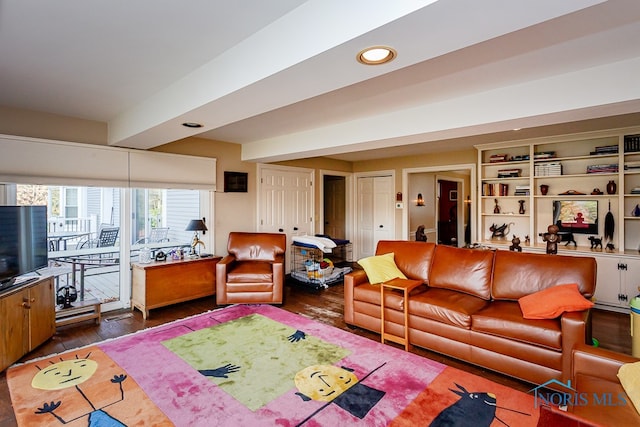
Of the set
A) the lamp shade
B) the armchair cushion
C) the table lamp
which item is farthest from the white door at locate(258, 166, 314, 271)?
the armchair cushion

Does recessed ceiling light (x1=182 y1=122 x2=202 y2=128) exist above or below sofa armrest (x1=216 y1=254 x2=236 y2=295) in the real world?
above

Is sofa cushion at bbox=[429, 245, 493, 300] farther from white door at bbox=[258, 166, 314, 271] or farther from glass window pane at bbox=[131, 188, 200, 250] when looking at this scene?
glass window pane at bbox=[131, 188, 200, 250]

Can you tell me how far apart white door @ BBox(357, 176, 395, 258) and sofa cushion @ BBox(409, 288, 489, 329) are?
3.68 m

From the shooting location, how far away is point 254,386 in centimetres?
235

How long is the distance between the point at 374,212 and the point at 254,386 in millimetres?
5173

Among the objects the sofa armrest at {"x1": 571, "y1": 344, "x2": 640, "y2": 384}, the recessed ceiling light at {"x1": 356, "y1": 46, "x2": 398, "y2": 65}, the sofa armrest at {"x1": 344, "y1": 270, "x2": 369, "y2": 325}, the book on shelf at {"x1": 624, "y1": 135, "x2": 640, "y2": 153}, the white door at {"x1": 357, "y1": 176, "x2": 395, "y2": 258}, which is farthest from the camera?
the white door at {"x1": 357, "y1": 176, "x2": 395, "y2": 258}

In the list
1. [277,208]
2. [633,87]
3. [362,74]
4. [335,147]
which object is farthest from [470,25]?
[277,208]

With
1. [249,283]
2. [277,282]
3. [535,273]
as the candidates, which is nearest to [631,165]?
[535,273]

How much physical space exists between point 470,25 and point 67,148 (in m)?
4.21

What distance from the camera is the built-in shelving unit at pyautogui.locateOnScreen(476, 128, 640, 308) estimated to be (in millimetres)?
4074

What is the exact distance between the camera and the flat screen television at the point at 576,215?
453 centimetres

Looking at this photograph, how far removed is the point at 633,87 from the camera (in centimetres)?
220

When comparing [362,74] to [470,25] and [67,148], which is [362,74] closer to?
[470,25]

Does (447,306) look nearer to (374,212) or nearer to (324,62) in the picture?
(324,62)
